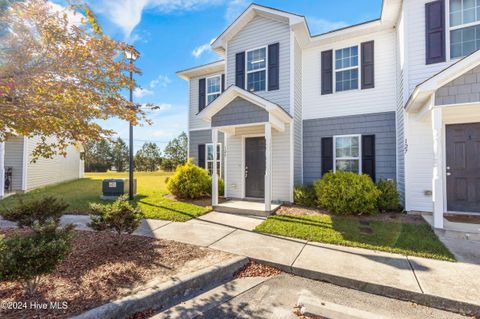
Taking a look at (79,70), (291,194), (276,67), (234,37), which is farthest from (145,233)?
(234,37)

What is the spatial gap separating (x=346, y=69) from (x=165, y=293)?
868 cm

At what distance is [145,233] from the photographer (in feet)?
17.0

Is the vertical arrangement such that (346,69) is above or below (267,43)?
below

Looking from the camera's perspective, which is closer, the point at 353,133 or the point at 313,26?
the point at 353,133

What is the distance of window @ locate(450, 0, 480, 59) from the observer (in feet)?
19.7

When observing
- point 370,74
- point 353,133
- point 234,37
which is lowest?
point 353,133

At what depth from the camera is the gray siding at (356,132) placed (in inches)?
303

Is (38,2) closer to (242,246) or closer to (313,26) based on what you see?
(242,246)

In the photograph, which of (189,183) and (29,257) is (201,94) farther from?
(29,257)

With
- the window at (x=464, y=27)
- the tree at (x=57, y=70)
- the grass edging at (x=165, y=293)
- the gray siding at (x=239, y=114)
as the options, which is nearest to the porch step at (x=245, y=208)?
the gray siding at (x=239, y=114)

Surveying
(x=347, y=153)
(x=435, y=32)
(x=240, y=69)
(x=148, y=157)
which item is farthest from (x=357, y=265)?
(x=148, y=157)

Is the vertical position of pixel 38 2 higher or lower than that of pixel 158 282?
higher

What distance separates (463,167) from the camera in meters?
6.21

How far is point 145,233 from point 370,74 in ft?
27.8
